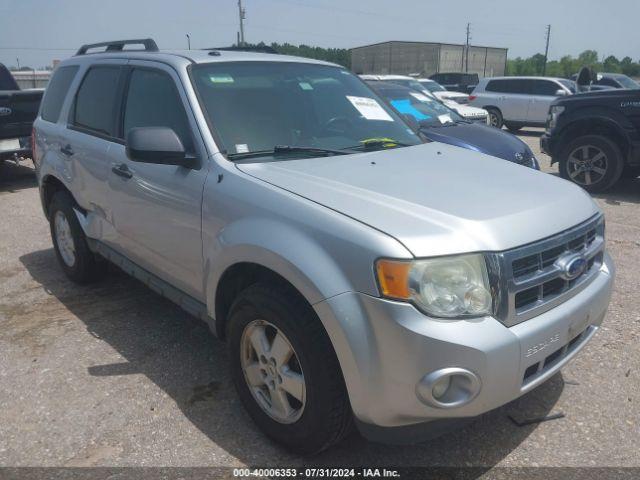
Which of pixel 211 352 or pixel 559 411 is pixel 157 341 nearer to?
pixel 211 352

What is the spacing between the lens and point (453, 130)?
277 inches

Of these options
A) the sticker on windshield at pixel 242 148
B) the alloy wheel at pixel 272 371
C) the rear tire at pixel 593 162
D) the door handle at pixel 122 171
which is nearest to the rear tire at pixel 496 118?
the rear tire at pixel 593 162

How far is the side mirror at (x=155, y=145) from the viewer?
288cm

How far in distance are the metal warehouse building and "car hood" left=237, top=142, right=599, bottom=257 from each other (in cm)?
6064

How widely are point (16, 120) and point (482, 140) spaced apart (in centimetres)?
711

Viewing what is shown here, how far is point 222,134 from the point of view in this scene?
3.03 metres

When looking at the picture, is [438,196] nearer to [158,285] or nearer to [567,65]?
[158,285]

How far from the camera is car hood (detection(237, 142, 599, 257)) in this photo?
7.21ft

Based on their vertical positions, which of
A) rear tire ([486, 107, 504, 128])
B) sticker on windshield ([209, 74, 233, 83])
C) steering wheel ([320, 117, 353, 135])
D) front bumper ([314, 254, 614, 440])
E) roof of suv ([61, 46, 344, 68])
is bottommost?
rear tire ([486, 107, 504, 128])

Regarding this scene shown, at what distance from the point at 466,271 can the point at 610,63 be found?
81726 mm

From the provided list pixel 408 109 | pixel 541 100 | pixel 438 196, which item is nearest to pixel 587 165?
pixel 408 109

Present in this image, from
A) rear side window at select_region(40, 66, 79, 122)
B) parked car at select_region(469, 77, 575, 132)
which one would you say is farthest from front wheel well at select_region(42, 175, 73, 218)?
parked car at select_region(469, 77, 575, 132)

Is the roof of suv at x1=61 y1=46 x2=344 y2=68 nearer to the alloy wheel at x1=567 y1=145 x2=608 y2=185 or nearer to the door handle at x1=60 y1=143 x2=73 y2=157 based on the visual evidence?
the door handle at x1=60 y1=143 x2=73 y2=157

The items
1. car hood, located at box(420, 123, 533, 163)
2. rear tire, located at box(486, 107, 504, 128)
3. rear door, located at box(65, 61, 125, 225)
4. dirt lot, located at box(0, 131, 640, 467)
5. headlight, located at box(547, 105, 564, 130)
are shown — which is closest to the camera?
dirt lot, located at box(0, 131, 640, 467)
